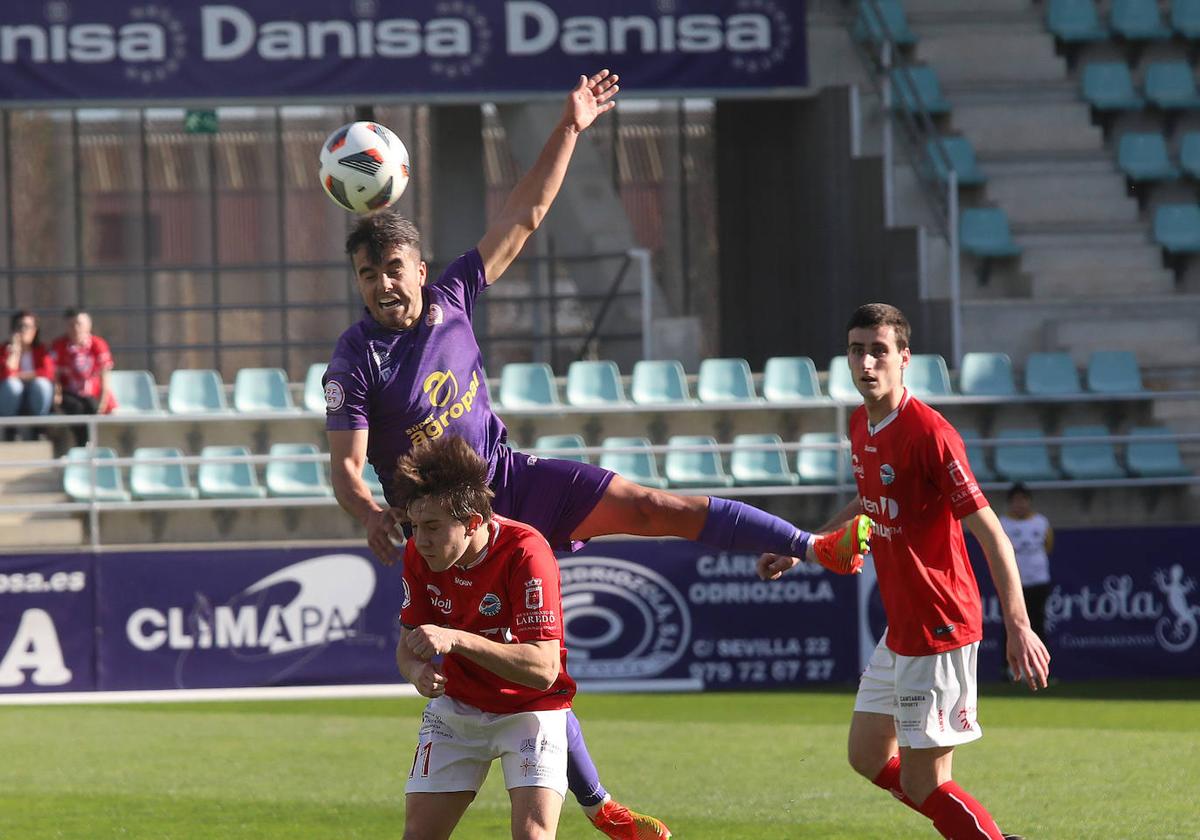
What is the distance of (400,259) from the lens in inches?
214

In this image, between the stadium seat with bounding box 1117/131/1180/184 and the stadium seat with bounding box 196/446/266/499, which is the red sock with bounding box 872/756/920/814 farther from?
the stadium seat with bounding box 1117/131/1180/184

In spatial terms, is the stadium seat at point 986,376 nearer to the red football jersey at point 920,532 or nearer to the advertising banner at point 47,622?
the advertising banner at point 47,622

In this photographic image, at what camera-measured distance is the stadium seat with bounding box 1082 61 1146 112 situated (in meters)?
18.7

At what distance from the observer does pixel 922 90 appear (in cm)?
1859

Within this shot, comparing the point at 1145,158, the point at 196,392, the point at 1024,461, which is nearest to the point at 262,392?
the point at 196,392

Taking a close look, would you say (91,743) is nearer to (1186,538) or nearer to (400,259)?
(400,259)

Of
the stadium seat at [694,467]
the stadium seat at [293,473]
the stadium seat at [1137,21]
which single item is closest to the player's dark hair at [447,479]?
the stadium seat at [694,467]

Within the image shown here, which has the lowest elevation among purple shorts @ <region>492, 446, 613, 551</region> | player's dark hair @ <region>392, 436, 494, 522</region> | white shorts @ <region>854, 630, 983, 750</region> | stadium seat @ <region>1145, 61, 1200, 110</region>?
white shorts @ <region>854, 630, 983, 750</region>

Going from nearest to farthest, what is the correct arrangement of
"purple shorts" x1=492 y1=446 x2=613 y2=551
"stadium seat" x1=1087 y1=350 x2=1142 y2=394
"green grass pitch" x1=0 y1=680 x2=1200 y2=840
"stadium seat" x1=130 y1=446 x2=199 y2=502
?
"purple shorts" x1=492 y1=446 x2=613 y2=551 < "green grass pitch" x1=0 y1=680 x2=1200 y2=840 < "stadium seat" x1=130 y1=446 x2=199 y2=502 < "stadium seat" x1=1087 y1=350 x2=1142 y2=394

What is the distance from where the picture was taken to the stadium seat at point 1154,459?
15219 mm

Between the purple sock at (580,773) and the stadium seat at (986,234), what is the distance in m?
12.7

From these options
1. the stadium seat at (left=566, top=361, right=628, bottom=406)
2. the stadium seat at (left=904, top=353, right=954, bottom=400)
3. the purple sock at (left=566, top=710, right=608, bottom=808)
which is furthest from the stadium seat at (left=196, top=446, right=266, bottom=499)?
the purple sock at (left=566, top=710, right=608, bottom=808)

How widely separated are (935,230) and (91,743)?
1045 centimetres

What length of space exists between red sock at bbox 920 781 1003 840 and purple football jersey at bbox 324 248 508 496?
68.2 inches
